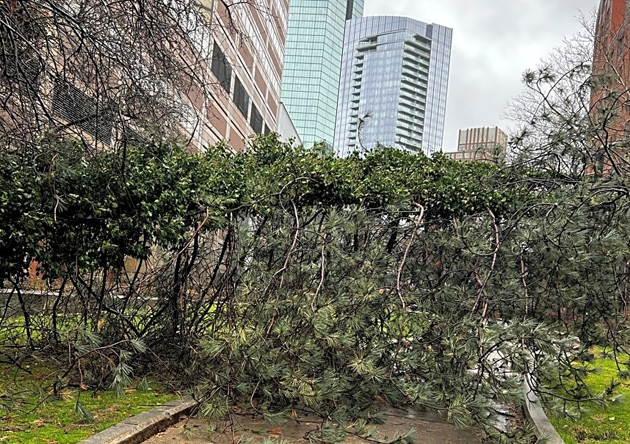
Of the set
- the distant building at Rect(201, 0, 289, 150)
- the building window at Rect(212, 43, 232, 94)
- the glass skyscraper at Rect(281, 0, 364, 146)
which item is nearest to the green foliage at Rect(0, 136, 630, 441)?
the building window at Rect(212, 43, 232, 94)

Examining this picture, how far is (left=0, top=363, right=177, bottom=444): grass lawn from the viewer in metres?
5.09

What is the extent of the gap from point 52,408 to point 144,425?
1098 mm

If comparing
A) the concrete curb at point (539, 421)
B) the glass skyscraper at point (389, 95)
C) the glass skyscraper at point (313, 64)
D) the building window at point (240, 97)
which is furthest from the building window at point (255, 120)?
the concrete curb at point (539, 421)

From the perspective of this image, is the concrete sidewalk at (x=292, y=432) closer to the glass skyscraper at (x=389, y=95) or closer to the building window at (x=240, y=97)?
the glass skyscraper at (x=389, y=95)

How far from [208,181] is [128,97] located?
1346mm

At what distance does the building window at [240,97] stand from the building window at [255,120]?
7.80 ft

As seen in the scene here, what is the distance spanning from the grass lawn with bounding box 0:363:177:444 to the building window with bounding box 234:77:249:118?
3359 cm

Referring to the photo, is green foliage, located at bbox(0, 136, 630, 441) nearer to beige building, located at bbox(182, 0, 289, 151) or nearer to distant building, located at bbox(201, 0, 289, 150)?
beige building, located at bbox(182, 0, 289, 151)

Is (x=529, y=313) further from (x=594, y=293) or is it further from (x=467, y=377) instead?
(x=467, y=377)

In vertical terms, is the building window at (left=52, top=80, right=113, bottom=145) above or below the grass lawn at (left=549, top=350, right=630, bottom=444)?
above

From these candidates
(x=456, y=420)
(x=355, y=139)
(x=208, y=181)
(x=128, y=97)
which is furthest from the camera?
(x=355, y=139)

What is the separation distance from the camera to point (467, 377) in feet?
18.1

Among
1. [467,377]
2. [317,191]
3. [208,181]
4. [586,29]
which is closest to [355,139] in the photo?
[317,191]

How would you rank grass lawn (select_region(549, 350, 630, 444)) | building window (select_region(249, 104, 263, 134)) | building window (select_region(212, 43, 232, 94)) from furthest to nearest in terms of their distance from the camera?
building window (select_region(249, 104, 263, 134))
building window (select_region(212, 43, 232, 94))
grass lawn (select_region(549, 350, 630, 444))
